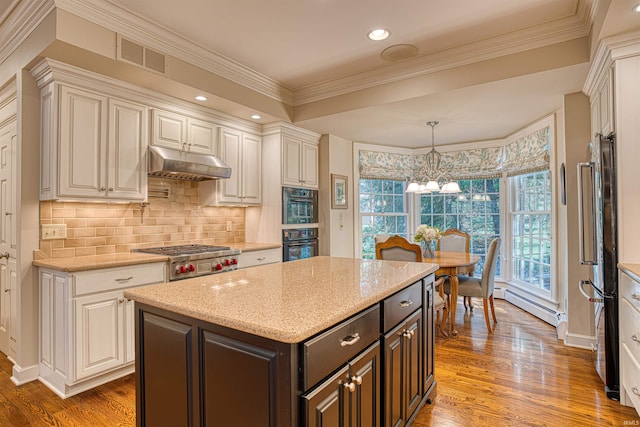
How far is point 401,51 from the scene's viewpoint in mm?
3057

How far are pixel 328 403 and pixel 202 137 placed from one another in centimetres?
299

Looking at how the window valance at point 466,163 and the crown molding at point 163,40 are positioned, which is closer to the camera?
the crown molding at point 163,40

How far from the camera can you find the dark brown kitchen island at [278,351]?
1.09m

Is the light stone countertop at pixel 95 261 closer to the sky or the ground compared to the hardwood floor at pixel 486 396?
closer to the sky

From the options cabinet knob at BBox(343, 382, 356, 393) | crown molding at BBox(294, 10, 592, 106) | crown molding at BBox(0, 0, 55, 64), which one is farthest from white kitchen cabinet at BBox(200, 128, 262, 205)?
cabinet knob at BBox(343, 382, 356, 393)

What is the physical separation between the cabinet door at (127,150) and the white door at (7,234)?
0.75 metres

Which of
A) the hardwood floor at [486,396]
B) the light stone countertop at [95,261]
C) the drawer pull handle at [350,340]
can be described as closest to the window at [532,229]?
the hardwood floor at [486,396]

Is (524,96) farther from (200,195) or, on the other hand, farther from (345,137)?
(200,195)

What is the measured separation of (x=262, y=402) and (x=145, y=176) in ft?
8.16

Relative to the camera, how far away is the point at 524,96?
3291mm

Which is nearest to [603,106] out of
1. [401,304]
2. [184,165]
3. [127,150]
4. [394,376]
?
[401,304]

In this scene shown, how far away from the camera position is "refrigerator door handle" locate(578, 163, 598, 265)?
8.21ft

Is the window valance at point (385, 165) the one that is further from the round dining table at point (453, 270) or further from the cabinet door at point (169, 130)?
the cabinet door at point (169, 130)

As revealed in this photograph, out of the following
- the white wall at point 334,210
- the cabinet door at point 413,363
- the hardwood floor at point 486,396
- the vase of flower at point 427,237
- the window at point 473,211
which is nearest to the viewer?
the cabinet door at point 413,363
